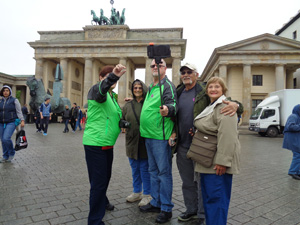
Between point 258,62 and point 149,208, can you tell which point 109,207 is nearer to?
point 149,208

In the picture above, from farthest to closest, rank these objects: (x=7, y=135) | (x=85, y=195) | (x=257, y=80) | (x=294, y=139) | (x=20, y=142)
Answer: (x=257, y=80) → (x=7, y=135) → (x=20, y=142) → (x=294, y=139) → (x=85, y=195)

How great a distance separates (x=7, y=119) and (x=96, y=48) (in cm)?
3424

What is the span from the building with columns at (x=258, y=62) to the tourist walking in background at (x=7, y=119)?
3105 cm

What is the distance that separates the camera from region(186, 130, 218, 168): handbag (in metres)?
2.51

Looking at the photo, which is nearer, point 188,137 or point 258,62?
point 188,137

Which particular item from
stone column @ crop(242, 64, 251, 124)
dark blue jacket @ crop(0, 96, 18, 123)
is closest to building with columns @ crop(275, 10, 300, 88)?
stone column @ crop(242, 64, 251, 124)

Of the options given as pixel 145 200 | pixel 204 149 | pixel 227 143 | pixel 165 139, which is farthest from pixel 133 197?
pixel 227 143

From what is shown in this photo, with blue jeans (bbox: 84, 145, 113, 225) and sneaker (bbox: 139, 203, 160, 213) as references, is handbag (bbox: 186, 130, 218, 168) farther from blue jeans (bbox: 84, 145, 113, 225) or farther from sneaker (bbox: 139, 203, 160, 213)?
sneaker (bbox: 139, 203, 160, 213)

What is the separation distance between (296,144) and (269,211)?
291cm

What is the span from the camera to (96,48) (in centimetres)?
3850

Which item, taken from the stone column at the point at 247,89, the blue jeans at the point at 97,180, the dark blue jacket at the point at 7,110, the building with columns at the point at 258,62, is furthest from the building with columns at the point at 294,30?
the blue jeans at the point at 97,180

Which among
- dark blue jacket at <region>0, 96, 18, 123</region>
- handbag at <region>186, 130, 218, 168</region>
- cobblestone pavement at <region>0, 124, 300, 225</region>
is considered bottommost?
cobblestone pavement at <region>0, 124, 300, 225</region>

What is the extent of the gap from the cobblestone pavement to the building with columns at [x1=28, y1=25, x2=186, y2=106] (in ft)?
103

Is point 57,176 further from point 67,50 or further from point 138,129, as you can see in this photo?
point 67,50
